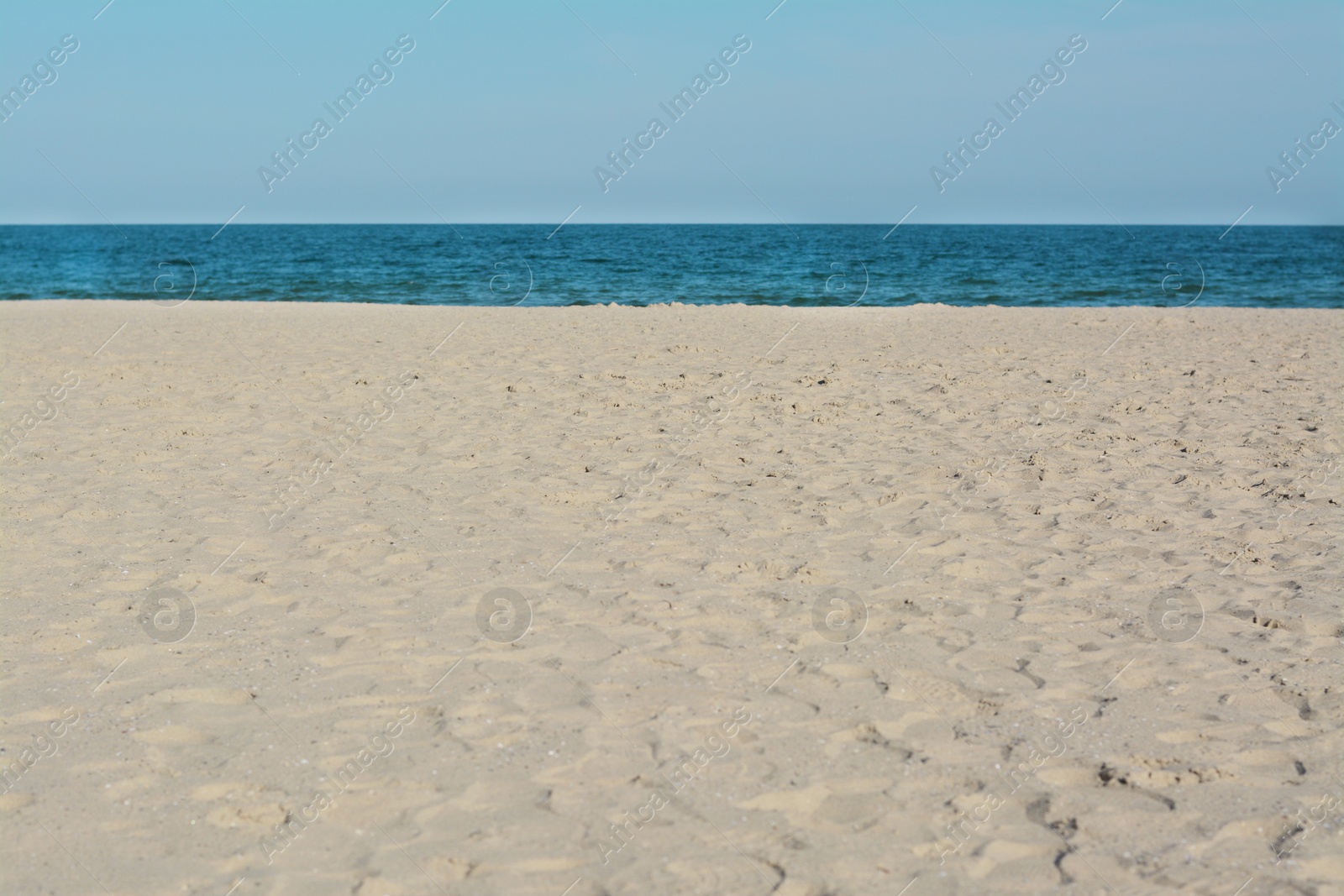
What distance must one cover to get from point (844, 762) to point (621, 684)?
2.71ft

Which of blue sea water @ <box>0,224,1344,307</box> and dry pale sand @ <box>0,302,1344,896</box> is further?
blue sea water @ <box>0,224,1344,307</box>

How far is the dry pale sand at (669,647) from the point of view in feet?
8.59

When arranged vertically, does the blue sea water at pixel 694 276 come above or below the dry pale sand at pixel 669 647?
above

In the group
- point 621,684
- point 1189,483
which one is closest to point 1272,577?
point 1189,483

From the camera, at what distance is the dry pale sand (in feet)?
8.59

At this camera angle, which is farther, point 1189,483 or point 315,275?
point 315,275

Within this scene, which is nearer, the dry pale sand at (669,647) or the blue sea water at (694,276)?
the dry pale sand at (669,647)

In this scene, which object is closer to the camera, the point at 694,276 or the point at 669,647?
the point at 669,647

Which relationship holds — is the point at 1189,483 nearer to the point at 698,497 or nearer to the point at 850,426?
the point at 850,426

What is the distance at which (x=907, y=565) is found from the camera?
4.49m

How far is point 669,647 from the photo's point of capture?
3680 mm

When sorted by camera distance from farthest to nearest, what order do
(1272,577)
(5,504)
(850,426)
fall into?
(850,426) → (5,504) → (1272,577)

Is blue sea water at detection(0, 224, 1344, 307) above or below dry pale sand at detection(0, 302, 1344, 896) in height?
above

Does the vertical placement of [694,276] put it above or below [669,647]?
above
